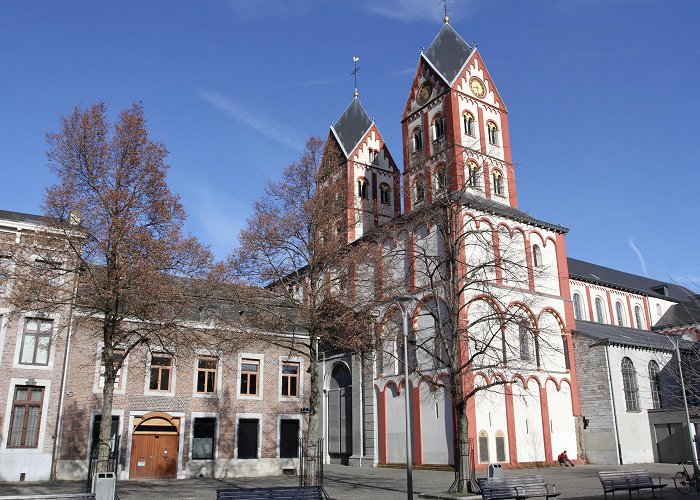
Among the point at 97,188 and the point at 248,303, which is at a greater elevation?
the point at 97,188

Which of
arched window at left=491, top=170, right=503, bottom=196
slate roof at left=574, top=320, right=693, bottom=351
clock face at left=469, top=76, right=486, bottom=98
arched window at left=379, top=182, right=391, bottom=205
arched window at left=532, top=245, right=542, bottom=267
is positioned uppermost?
clock face at left=469, top=76, right=486, bottom=98

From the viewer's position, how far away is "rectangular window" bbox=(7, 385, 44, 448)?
25.6m

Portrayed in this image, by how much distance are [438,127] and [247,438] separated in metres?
24.2

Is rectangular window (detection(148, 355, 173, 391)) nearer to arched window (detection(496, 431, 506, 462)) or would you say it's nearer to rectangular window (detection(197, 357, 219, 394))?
rectangular window (detection(197, 357, 219, 394))

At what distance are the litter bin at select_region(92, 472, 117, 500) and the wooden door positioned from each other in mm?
14425

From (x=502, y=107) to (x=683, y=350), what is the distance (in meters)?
22.7

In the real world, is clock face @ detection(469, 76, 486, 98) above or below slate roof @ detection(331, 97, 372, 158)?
below

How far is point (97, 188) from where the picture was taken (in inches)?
754

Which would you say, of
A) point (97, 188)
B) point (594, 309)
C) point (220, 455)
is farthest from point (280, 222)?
point (594, 309)

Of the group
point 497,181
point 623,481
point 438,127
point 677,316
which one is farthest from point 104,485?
point 677,316

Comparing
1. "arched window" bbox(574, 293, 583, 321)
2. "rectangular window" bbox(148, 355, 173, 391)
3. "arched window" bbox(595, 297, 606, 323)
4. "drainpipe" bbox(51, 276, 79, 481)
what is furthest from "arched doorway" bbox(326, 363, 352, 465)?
"arched window" bbox(595, 297, 606, 323)

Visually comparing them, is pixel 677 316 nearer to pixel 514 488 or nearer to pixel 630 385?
pixel 630 385

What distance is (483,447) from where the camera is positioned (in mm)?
32500

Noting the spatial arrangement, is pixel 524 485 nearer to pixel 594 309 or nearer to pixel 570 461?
pixel 570 461
